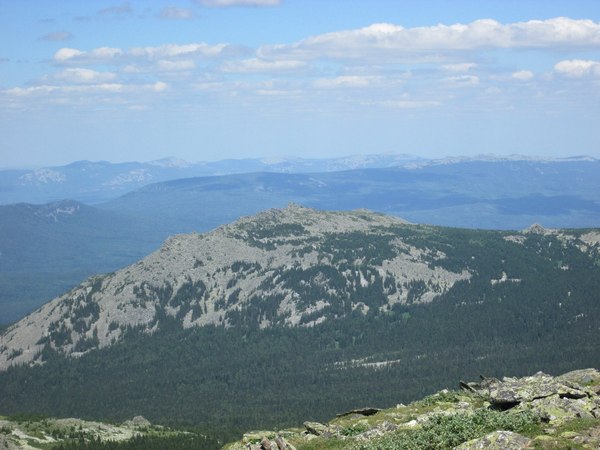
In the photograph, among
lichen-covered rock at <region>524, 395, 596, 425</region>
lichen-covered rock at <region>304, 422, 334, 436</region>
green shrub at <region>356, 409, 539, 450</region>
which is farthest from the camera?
lichen-covered rock at <region>304, 422, 334, 436</region>

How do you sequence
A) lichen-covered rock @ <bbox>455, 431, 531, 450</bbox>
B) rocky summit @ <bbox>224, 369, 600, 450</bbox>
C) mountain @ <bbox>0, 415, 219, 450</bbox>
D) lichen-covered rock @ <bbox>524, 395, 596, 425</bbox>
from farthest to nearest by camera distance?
mountain @ <bbox>0, 415, 219, 450</bbox> → lichen-covered rock @ <bbox>524, 395, 596, 425</bbox> → rocky summit @ <bbox>224, 369, 600, 450</bbox> → lichen-covered rock @ <bbox>455, 431, 531, 450</bbox>

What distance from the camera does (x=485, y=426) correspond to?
49.6 metres

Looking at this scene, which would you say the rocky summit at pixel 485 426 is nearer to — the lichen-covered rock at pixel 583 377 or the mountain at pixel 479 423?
the mountain at pixel 479 423

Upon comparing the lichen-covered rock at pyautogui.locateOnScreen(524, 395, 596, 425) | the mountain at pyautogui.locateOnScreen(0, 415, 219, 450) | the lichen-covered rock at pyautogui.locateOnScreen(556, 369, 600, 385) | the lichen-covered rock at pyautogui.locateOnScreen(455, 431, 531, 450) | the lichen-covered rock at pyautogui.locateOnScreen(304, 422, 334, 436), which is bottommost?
the mountain at pyautogui.locateOnScreen(0, 415, 219, 450)

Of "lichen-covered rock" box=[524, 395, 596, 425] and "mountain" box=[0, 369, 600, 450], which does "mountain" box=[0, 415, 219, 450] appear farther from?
"lichen-covered rock" box=[524, 395, 596, 425]

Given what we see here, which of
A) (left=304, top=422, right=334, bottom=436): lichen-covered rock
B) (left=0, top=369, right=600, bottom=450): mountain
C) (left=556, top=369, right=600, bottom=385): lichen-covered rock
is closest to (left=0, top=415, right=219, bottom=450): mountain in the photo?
(left=304, top=422, right=334, bottom=436): lichen-covered rock

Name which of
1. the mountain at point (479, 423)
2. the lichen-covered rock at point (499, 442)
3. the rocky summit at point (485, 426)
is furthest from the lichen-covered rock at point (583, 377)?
the lichen-covered rock at point (499, 442)

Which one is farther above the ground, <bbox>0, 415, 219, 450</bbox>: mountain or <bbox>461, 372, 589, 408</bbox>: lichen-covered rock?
<bbox>461, 372, 589, 408</bbox>: lichen-covered rock

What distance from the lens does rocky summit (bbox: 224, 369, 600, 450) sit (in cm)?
4500

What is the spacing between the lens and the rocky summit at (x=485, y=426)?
45000 millimetres

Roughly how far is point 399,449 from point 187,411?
157m

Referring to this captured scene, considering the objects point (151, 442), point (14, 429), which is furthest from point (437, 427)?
point (14, 429)

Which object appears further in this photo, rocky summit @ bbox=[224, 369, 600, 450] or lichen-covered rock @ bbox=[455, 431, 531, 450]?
rocky summit @ bbox=[224, 369, 600, 450]

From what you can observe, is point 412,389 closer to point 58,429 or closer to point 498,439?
point 58,429
